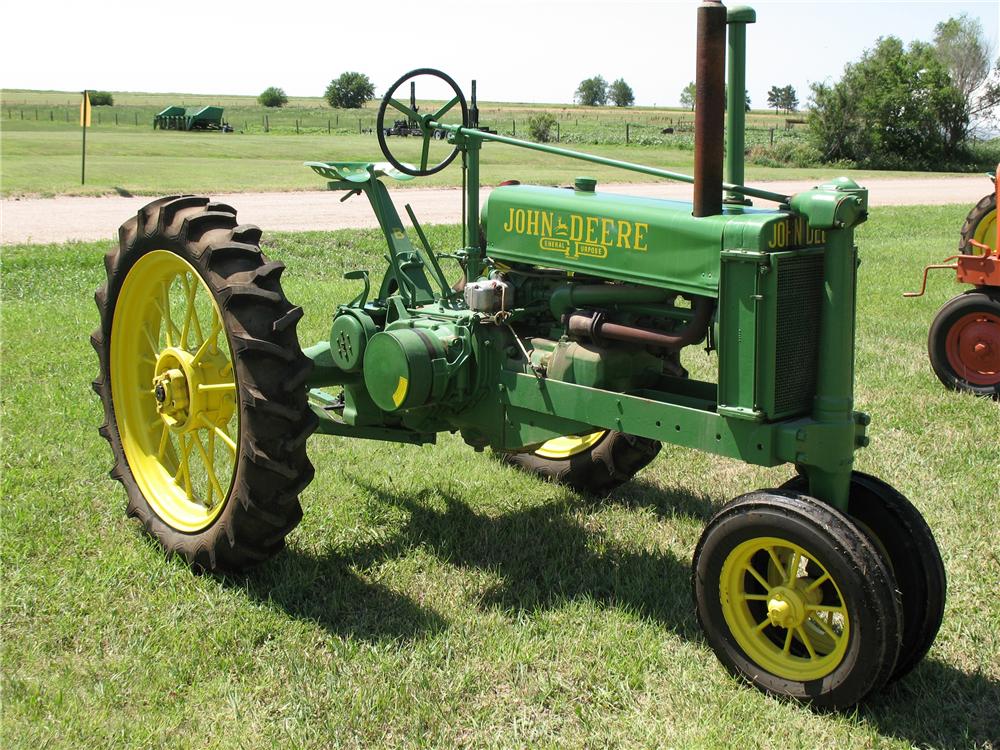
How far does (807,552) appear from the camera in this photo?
3230 millimetres

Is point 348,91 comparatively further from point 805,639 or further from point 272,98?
point 805,639

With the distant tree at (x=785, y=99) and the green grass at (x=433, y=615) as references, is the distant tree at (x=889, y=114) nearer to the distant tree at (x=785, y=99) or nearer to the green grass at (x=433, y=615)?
the green grass at (x=433, y=615)

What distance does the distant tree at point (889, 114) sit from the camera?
1624 inches

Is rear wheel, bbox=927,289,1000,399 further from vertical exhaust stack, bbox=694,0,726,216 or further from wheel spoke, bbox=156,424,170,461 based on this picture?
wheel spoke, bbox=156,424,170,461

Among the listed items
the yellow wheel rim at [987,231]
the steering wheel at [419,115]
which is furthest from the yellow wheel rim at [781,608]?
the yellow wheel rim at [987,231]

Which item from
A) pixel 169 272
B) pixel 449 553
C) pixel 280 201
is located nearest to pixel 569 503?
pixel 449 553

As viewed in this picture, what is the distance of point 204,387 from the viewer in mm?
4414

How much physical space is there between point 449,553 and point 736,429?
1.59m

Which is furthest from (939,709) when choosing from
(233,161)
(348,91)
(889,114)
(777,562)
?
(348,91)

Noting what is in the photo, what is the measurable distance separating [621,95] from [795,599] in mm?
129132

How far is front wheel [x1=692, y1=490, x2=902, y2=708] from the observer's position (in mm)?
3127

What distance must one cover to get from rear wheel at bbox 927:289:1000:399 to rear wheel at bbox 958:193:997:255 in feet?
3.08

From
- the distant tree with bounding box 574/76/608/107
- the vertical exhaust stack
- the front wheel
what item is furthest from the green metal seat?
the distant tree with bounding box 574/76/608/107

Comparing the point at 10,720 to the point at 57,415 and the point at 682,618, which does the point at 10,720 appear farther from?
the point at 57,415
